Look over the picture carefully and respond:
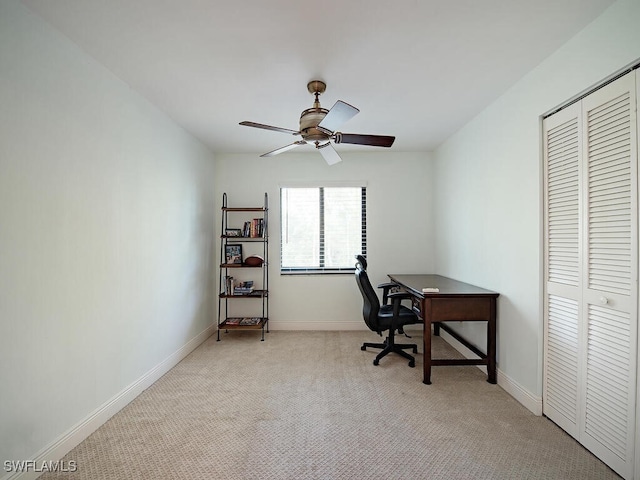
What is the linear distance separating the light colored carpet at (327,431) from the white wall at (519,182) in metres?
0.46

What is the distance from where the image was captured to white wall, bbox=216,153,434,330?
4.42 meters

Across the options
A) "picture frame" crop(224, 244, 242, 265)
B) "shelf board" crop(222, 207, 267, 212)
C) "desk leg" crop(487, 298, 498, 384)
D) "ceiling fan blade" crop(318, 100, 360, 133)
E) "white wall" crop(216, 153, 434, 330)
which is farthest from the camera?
"white wall" crop(216, 153, 434, 330)

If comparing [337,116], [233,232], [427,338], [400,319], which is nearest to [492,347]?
[427,338]

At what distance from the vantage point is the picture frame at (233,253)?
4250mm

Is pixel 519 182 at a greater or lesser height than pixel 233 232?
greater

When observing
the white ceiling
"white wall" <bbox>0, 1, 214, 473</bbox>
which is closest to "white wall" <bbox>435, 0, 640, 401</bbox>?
the white ceiling

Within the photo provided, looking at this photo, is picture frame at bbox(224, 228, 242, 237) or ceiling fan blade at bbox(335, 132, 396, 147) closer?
ceiling fan blade at bbox(335, 132, 396, 147)

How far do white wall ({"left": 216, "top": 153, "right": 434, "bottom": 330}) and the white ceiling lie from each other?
1.44m

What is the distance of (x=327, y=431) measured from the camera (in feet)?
6.79

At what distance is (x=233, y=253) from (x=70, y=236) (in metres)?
2.40

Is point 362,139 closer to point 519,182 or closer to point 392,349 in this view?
point 519,182

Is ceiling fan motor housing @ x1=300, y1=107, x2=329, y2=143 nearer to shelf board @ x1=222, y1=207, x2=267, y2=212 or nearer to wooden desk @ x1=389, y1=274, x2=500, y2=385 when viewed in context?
wooden desk @ x1=389, y1=274, x2=500, y2=385

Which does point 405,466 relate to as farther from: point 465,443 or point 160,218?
point 160,218

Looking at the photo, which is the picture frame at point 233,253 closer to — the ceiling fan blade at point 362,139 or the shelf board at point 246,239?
the shelf board at point 246,239
